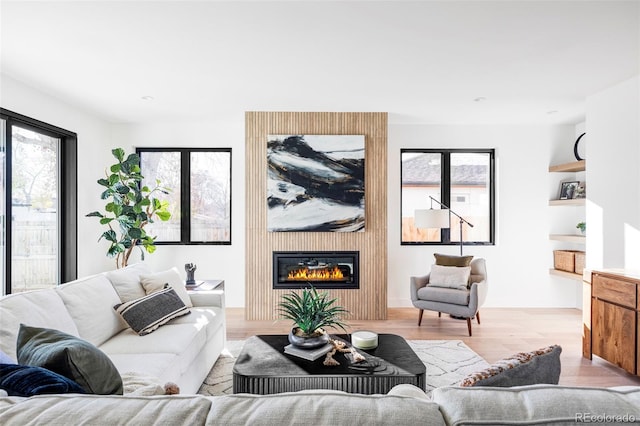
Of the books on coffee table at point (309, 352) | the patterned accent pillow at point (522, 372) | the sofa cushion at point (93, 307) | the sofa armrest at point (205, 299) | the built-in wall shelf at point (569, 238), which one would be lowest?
the books on coffee table at point (309, 352)

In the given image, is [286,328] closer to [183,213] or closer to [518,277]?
[183,213]

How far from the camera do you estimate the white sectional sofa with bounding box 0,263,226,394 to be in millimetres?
1940

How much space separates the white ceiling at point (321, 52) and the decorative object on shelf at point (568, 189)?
1185mm

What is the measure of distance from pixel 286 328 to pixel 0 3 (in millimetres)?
3597

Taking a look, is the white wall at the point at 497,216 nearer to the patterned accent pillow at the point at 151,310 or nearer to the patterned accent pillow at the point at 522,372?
the patterned accent pillow at the point at 151,310

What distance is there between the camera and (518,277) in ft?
17.2

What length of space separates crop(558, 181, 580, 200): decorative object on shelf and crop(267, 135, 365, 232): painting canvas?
2866 mm

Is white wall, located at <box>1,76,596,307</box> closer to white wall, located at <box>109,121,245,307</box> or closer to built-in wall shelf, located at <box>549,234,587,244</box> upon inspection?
white wall, located at <box>109,121,245,307</box>

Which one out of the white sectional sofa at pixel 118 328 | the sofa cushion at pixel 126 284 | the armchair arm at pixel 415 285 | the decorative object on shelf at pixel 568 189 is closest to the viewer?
the white sectional sofa at pixel 118 328

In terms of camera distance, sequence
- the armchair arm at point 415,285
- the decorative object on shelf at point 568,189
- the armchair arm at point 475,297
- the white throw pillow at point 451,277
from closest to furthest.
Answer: the armchair arm at point 475,297, the white throw pillow at point 451,277, the armchair arm at point 415,285, the decorative object on shelf at point 568,189

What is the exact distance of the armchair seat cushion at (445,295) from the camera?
4.07 metres

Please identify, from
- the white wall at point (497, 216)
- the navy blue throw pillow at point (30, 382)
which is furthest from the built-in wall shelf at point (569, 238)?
the navy blue throw pillow at point (30, 382)

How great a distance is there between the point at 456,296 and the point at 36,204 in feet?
15.1

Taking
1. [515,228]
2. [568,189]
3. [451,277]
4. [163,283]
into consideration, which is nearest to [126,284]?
[163,283]
